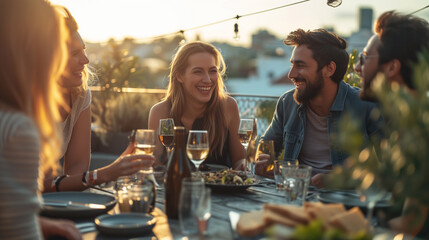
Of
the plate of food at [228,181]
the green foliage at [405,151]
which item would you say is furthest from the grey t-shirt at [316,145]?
the green foliage at [405,151]

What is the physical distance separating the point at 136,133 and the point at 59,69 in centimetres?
66

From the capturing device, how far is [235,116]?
3295mm

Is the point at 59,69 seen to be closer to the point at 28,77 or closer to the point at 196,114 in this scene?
the point at 28,77

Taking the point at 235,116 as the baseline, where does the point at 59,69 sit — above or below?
above

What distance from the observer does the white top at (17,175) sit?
0.98 m

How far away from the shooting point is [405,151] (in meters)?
0.77

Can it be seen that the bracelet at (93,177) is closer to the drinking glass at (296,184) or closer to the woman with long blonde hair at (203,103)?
the drinking glass at (296,184)

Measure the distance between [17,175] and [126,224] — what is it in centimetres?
45

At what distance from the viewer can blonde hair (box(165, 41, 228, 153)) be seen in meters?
3.18

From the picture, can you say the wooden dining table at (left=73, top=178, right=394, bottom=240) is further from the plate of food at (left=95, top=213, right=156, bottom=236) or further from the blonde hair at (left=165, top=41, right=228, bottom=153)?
the blonde hair at (left=165, top=41, right=228, bottom=153)

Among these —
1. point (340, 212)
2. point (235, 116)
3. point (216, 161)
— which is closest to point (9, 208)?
point (340, 212)

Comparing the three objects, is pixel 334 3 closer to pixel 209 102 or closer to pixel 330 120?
pixel 330 120

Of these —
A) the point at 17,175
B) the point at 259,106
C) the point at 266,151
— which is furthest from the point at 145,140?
the point at 259,106

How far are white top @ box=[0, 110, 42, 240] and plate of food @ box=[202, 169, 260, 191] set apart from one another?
3.23 feet
